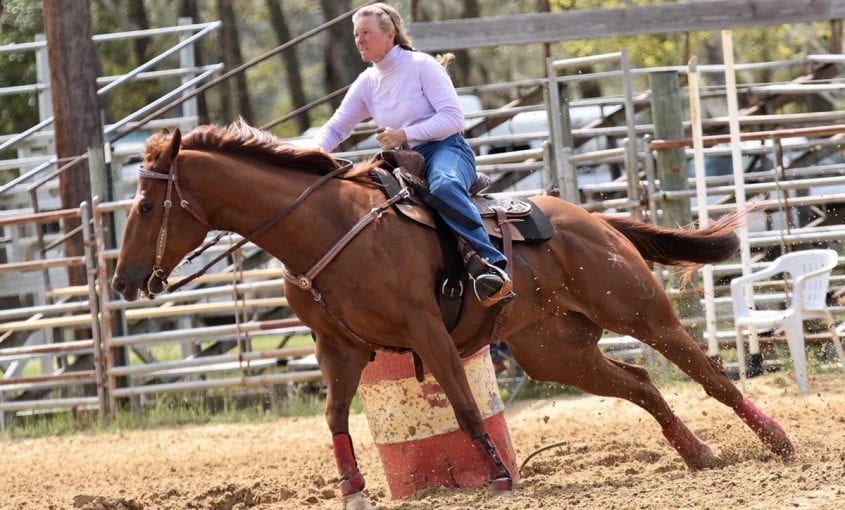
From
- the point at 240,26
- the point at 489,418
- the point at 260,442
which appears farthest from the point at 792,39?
the point at 489,418

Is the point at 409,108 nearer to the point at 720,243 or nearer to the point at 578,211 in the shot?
Answer: the point at 578,211

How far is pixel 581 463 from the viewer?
7.84 metres

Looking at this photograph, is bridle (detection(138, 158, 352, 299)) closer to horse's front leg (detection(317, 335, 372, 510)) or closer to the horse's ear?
the horse's ear

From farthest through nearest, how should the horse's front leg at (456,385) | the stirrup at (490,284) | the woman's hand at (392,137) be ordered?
the woman's hand at (392,137)
the stirrup at (490,284)
the horse's front leg at (456,385)

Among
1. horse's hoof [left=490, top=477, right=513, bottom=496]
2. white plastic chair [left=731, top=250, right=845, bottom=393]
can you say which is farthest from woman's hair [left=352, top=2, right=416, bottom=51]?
white plastic chair [left=731, top=250, right=845, bottom=393]

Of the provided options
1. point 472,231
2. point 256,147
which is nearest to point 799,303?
point 472,231

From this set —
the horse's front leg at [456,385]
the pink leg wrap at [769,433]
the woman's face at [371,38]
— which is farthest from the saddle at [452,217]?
the pink leg wrap at [769,433]

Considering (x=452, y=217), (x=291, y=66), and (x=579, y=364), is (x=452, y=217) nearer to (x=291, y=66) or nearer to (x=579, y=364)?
(x=579, y=364)

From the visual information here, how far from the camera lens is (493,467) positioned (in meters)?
6.28

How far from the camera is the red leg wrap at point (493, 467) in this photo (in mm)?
6270

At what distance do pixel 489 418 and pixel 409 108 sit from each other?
1.73 meters

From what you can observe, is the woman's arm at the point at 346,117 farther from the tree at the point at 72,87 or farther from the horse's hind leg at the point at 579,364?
the tree at the point at 72,87

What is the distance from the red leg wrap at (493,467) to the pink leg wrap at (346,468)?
0.63m

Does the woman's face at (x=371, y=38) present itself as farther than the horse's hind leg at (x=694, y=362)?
No
